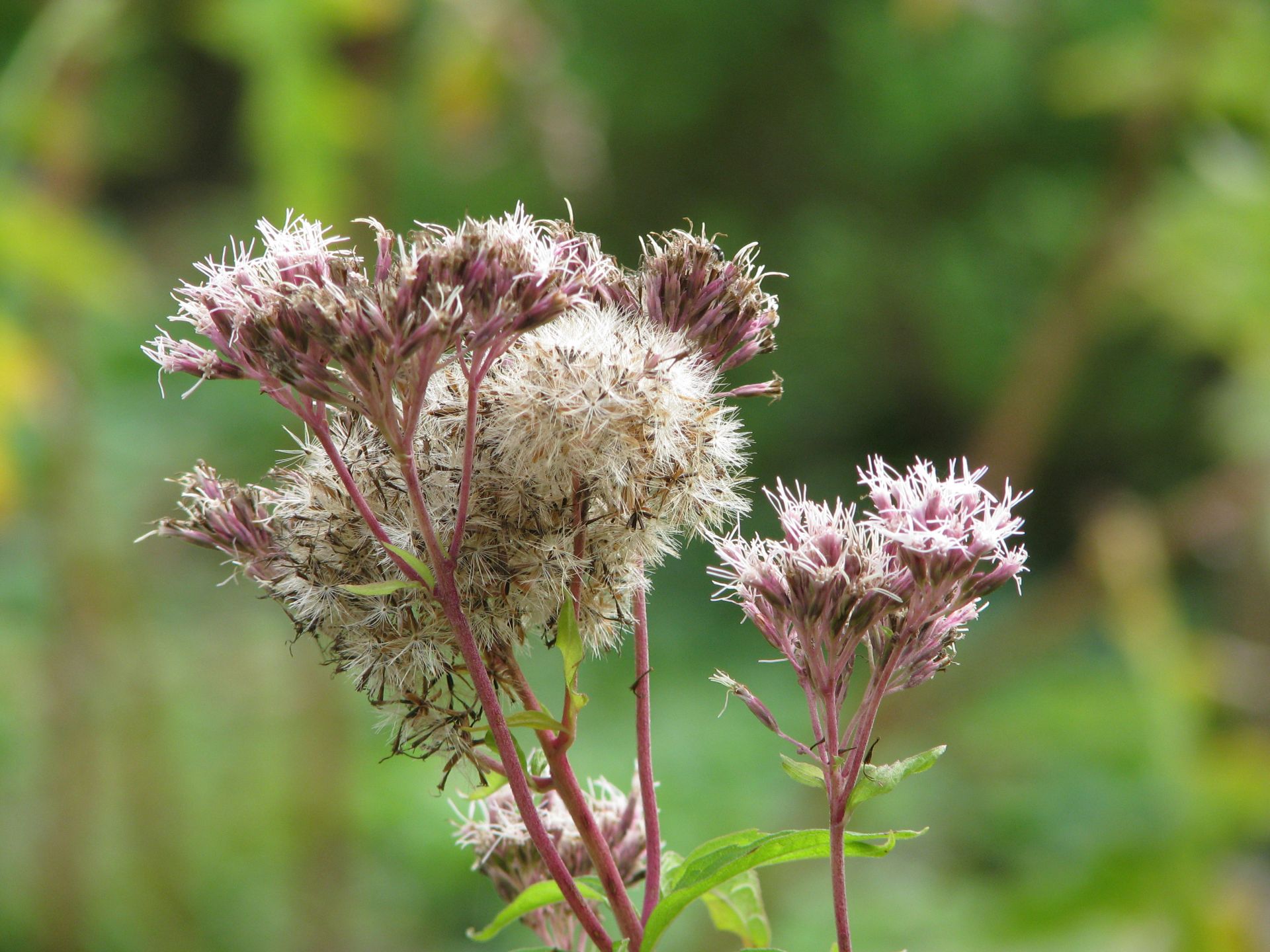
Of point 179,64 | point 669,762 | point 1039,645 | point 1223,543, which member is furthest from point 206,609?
point 179,64

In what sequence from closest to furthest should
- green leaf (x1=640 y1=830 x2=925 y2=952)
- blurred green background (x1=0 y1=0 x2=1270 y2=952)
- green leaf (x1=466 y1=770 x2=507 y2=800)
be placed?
green leaf (x1=640 y1=830 x2=925 y2=952), green leaf (x1=466 y1=770 x2=507 y2=800), blurred green background (x1=0 y1=0 x2=1270 y2=952)

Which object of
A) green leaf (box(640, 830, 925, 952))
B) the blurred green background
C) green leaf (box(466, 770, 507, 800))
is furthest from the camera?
the blurred green background

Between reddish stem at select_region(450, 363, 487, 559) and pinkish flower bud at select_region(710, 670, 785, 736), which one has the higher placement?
reddish stem at select_region(450, 363, 487, 559)

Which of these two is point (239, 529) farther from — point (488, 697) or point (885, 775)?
point (885, 775)

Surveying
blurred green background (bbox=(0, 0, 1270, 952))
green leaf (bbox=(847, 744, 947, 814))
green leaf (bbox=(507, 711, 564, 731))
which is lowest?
green leaf (bbox=(847, 744, 947, 814))

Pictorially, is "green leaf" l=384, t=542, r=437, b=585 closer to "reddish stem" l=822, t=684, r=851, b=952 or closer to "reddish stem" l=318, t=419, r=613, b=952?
"reddish stem" l=318, t=419, r=613, b=952

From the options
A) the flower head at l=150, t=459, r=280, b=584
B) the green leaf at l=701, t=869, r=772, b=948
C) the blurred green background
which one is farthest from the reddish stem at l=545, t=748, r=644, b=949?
the blurred green background

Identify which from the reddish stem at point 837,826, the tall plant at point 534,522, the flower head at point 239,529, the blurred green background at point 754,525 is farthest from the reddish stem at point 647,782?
the blurred green background at point 754,525
